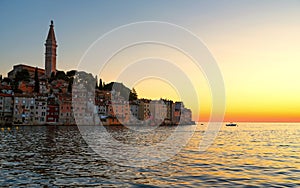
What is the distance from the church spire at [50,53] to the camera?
165625mm

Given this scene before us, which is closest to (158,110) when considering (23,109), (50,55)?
(50,55)

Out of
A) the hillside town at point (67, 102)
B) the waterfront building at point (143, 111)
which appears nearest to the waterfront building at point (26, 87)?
the hillside town at point (67, 102)

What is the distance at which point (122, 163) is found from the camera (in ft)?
68.3

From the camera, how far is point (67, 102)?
363ft

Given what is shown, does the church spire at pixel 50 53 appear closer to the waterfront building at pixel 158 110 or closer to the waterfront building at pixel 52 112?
the waterfront building at pixel 158 110

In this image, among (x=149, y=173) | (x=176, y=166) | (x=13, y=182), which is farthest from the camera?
(x=176, y=166)

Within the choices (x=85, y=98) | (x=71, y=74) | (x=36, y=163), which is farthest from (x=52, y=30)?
(x=36, y=163)

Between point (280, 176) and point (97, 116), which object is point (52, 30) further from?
point (280, 176)

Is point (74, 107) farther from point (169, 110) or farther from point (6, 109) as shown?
point (169, 110)

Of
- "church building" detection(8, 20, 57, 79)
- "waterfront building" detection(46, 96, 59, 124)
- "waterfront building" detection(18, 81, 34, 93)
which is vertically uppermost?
"church building" detection(8, 20, 57, 79)

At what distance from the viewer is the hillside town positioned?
10296 centimetres

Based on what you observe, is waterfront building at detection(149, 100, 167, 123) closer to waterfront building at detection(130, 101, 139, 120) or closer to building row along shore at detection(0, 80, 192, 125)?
building row along shore at detection(0, 80, 192, 125)

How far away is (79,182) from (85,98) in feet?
360

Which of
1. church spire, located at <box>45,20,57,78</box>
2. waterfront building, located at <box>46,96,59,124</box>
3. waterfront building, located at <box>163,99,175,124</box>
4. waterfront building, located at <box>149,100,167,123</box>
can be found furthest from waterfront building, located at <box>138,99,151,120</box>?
church spire, located at <box>45,20,57,78</box>
